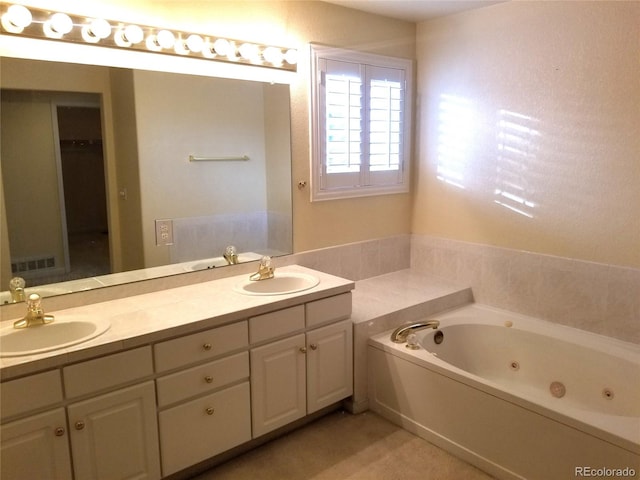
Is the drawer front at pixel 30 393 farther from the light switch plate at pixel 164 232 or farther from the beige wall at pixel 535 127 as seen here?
the beige wall at pixel 535 127

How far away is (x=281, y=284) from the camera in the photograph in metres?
2.65

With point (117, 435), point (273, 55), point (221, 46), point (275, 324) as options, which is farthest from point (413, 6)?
point (117, 435)

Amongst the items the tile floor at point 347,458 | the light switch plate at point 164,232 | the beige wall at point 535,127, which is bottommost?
the tile floor at point 347,458

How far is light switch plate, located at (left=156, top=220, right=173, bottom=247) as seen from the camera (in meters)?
2.39

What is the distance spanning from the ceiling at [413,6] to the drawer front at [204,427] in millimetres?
2340

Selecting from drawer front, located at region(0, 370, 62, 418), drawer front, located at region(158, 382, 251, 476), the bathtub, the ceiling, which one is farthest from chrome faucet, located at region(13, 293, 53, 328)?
the ceiling

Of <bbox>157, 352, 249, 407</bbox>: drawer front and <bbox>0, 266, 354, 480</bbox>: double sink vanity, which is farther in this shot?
<bbox>157, 352, 249, 407</bbox>: drawer front

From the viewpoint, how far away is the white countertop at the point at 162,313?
1.62 metres

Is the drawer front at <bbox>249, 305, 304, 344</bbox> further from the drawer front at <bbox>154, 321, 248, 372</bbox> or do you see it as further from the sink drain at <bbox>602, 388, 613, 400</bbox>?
the sink drain at <bbox>602, 388, 613, 400</bbox>

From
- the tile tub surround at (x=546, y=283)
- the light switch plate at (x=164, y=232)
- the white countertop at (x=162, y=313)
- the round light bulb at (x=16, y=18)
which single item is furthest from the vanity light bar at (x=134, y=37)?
the tile tub surround at (x=546, y=283)

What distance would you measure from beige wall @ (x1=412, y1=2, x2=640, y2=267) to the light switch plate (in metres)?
1.91

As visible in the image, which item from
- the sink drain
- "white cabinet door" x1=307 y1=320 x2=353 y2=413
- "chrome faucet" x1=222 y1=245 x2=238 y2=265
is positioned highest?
"chrome faucet" x1=222 y1=245 x2=238 y2=265

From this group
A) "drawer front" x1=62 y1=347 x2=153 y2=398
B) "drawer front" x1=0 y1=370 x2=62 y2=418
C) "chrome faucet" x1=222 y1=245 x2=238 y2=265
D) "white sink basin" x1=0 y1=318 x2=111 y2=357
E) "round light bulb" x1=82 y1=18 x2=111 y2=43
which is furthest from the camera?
"chrome faucet" x1=222 y1=245 x2=238 y2=265

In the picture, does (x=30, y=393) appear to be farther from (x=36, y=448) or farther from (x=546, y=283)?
(x=546, y=283)
